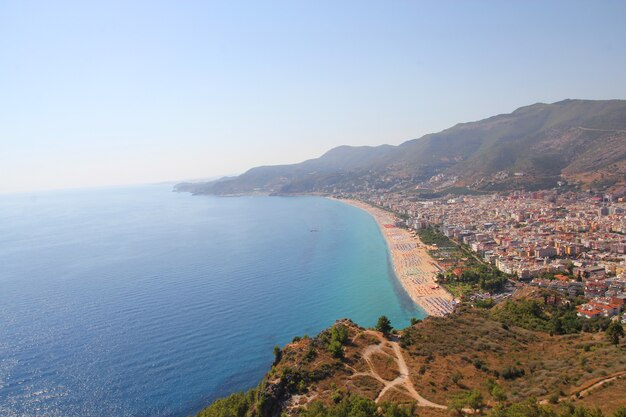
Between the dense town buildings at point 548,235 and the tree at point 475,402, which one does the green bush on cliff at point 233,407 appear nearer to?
the tree at point 475,402

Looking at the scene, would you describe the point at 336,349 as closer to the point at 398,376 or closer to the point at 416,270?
the point at 398,376

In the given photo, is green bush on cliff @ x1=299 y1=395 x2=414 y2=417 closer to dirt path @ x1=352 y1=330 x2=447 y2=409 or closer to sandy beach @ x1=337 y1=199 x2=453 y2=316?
dirt path @ x1=352 y1=330 x2=447 y2=409

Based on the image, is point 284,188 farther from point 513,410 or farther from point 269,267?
point 513,410

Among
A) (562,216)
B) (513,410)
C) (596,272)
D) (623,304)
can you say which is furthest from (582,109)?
(513,410)

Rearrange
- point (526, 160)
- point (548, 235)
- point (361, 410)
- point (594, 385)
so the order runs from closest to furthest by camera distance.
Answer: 1. point (361, 410)
2. point (594, 385)
3. point (548, 235)
4. point (526, 160)

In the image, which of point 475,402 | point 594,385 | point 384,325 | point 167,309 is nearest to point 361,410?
point 475,402
